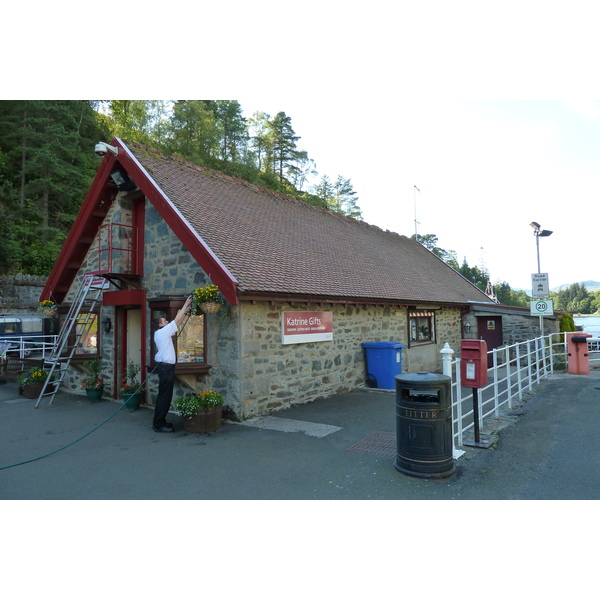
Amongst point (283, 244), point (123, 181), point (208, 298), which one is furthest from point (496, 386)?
point (123, 181)

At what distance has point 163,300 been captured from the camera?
870cm

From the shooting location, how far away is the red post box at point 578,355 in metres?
11.9

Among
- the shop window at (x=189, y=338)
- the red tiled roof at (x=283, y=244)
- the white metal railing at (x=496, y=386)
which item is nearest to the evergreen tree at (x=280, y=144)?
the red tiled roof at (x=283, y=244)

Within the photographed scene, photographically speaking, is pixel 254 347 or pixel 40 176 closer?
pixel 254 347

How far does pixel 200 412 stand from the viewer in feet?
23.4

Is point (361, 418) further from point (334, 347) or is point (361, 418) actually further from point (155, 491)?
point (155, 491)

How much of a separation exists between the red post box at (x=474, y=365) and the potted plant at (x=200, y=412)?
4.08 metres

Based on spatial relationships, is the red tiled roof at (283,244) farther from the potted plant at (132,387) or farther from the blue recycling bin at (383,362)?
the potted plant at (132,387)

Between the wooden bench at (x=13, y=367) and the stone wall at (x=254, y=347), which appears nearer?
the stone wall at (x=254, y=347)

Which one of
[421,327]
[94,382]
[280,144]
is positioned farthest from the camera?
[280,144]

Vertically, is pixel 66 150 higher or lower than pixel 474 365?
higher

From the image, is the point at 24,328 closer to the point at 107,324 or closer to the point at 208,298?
the point at 107,324

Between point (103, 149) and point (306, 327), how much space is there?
615 cm

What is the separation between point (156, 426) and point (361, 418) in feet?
12.3
